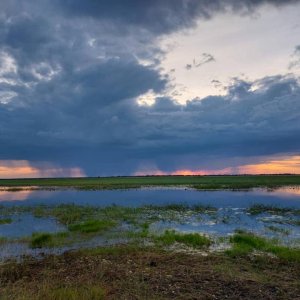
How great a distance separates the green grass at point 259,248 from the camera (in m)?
15.4

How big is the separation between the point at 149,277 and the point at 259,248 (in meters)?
7.16

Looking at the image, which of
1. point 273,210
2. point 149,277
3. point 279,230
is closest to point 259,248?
point 279,230

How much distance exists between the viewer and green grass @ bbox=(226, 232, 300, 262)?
15398 millimetres

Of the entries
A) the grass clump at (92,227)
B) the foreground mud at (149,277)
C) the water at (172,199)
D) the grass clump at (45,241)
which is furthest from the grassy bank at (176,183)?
the foreground mud at (149,277)

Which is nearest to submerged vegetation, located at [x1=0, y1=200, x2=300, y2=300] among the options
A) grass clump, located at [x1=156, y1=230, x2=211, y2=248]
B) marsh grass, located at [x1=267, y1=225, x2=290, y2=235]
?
grass clump, located at [x1=156, y1=230, x2=211, y2=248]

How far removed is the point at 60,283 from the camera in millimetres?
11695

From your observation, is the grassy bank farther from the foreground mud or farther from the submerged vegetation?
the foreground mud

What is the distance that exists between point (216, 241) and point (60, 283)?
398 inches

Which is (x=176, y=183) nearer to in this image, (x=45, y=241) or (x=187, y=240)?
(x=187, y=240)

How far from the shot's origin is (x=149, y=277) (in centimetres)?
1241

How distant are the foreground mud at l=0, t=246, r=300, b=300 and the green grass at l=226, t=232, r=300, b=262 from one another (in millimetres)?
636

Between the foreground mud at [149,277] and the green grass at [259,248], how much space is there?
64cm

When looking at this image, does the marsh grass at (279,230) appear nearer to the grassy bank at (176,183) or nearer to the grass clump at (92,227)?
the grass clump at (92,227)

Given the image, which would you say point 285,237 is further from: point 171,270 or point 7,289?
point 7,289
